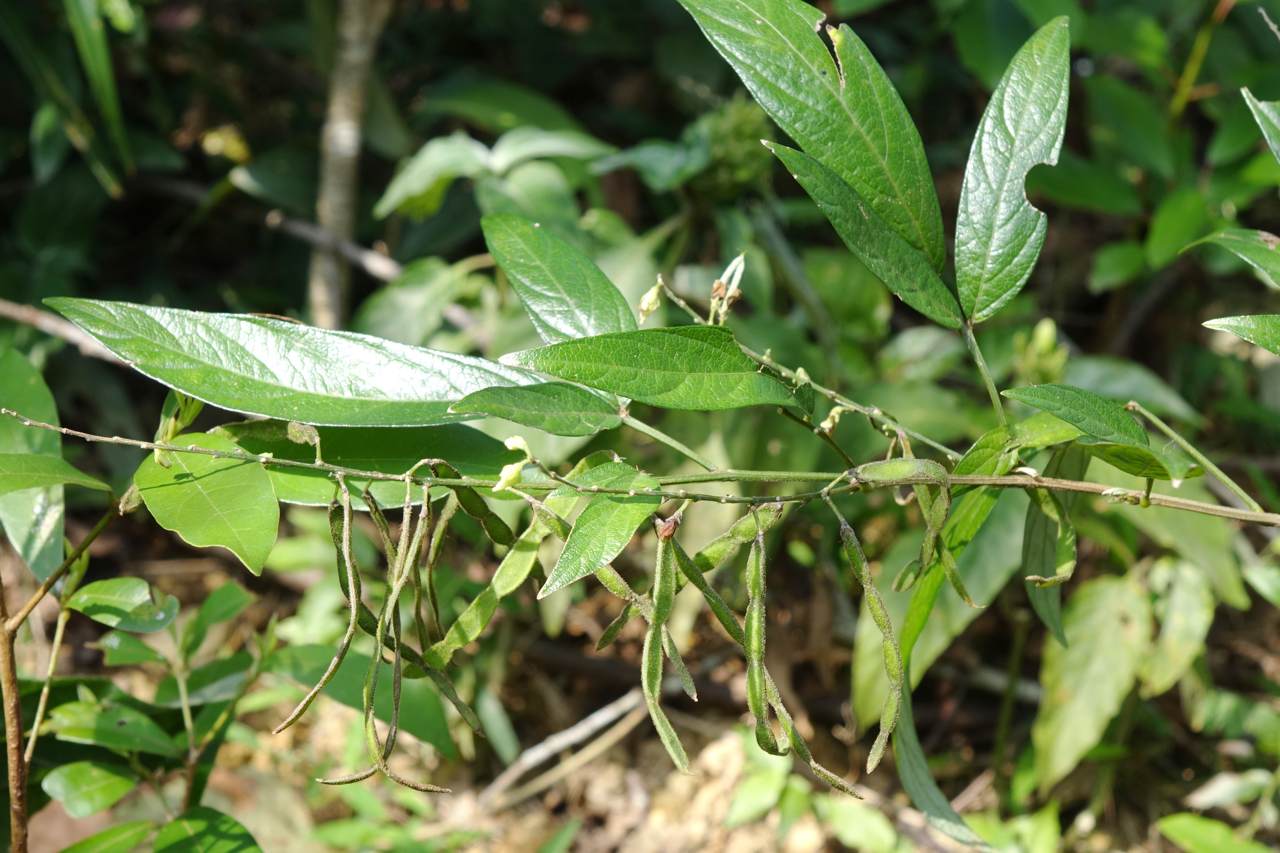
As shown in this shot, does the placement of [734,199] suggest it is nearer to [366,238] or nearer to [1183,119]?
[366,238]

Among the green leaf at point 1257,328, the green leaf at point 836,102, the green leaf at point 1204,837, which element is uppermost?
the green leaf at point 836,102

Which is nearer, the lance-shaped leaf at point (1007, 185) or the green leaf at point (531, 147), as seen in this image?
the lance-shaped leaf at point (1007, 185)

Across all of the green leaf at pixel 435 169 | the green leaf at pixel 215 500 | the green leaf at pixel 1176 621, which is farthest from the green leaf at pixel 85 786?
the green leaf at pixel 1176 621

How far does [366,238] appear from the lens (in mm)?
2039

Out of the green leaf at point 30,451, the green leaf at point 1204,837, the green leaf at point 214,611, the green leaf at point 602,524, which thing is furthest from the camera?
the green leaf at point 1204,837

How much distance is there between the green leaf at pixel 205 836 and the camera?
2.23 feet

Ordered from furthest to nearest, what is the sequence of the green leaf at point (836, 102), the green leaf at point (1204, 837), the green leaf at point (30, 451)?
the green leaf at point (1204, 837)
the green leaf at point (30, 451)
the green leaf at point (836, 102)

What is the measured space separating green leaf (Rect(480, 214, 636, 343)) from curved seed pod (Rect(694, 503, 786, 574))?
129mm

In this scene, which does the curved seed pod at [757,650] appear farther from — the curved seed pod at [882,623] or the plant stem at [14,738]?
the plant stem at [14,738]

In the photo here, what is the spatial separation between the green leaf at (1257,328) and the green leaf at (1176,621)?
1052 millimetres

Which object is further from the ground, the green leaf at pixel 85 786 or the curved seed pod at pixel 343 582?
the curved seed pod at pixel 343 582

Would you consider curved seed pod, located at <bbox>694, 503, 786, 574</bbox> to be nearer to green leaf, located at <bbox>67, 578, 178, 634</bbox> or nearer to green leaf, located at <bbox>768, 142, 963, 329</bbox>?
green leaf, located at <bbox>768, 142, 963, 329</bbox>

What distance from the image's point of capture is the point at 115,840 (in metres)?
0.70

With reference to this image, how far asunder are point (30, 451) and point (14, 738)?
6.5 inches
